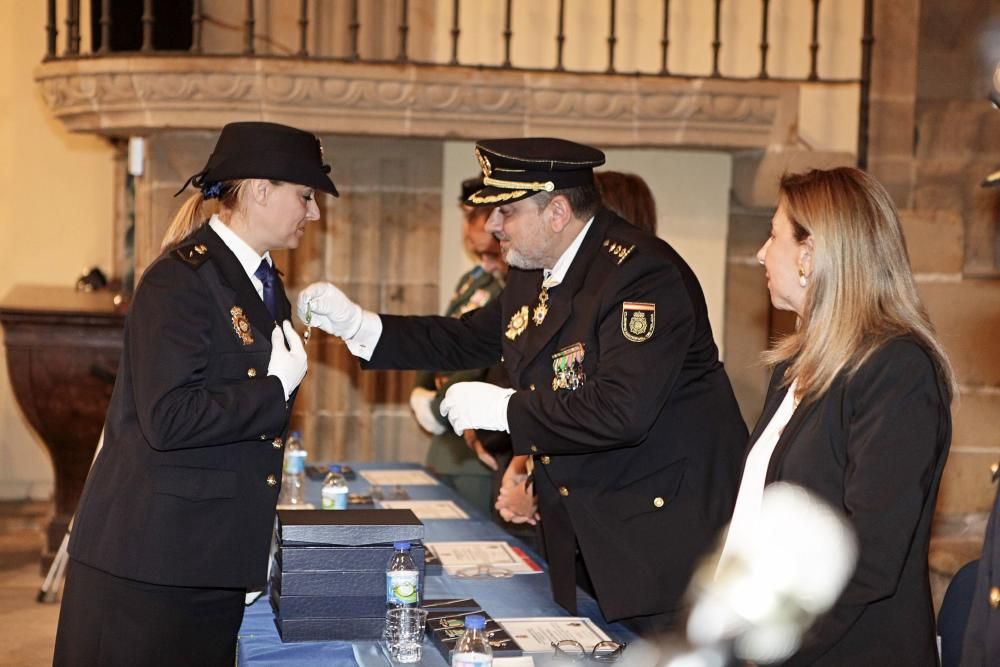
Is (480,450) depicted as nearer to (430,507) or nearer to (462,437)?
(462,437)

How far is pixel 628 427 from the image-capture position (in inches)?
100

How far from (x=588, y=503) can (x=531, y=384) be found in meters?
0.32

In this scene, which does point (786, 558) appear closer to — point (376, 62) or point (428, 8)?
point (376, 62)

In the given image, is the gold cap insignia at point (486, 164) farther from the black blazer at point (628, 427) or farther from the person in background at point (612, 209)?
the person in background at point (612, 209)

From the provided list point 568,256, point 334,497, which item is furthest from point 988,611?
point 334,497

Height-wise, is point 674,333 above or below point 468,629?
above

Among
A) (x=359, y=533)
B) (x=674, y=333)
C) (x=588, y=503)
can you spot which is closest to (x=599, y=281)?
(x=674, y=333)

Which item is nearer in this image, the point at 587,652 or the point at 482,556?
the point at 587,652

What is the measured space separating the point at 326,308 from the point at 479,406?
59 centimetres

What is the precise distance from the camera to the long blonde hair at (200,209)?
8.75ft

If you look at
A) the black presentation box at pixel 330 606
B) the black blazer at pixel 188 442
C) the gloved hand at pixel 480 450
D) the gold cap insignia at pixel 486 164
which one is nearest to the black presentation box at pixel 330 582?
the black presentation box at pixel 330 606

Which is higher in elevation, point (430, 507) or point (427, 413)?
point (427, 413)

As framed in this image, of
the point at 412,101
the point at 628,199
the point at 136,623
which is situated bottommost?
the point at 136,623

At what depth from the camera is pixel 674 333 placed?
2.63m
